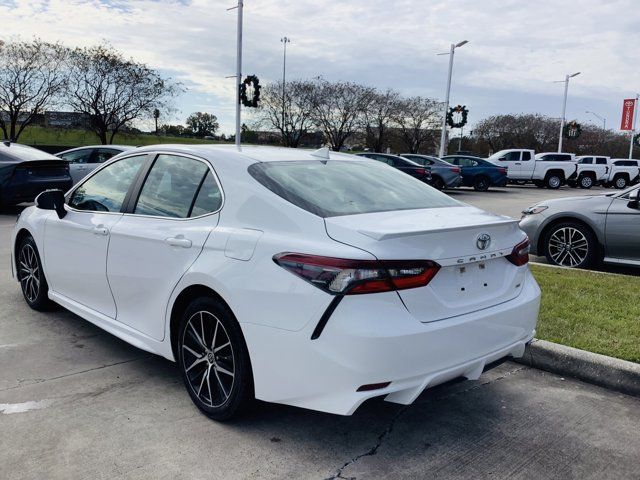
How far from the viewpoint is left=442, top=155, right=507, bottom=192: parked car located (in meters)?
26.6

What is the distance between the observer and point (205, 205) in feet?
11.3

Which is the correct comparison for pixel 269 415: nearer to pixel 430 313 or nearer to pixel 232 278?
pixel 232 278

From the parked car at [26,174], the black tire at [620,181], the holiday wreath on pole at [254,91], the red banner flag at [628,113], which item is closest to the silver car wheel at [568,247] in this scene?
the parked car at [26,174]

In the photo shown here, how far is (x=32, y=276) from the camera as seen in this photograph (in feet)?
17.1

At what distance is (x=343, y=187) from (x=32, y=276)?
10.8 feet

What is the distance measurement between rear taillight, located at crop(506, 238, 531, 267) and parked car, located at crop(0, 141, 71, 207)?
432 inches

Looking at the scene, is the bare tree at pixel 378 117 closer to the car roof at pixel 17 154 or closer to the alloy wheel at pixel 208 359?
the car roof at pixel 17 154

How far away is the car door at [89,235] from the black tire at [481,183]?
24.0 metres

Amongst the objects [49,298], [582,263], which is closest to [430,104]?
[582,263]

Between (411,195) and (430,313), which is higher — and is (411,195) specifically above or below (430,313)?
above

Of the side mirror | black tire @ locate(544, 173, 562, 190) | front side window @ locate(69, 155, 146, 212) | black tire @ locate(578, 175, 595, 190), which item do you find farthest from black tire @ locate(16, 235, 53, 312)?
black tire @ locate(578, 175, 595, 190)

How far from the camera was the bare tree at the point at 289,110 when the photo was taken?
40969 mm

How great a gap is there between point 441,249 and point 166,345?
1800 mm

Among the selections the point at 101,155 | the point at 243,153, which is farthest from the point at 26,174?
the point at 243,153
